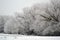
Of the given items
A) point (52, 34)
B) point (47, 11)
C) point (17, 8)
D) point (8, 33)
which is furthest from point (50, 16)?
point (8, 33)

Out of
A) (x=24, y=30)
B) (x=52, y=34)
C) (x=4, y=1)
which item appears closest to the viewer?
(x=52, y=34)

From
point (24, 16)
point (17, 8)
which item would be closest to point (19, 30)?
point (24, 16)

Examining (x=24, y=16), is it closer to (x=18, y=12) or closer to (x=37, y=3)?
(x=18, y=12)

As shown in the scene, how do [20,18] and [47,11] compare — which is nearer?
[47,11]

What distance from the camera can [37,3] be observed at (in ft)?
15.6

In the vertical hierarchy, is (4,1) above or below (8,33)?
above

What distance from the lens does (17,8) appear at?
506cm

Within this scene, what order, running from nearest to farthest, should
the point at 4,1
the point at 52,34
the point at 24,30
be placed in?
the point at 52,34
the point at 24,30
the point at 4,1

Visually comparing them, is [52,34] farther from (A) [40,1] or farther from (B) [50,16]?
(A) [40,1]

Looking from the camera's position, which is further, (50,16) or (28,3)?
(28,3)

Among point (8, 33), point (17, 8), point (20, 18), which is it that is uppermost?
point (17, 8)

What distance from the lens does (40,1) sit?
187 inches

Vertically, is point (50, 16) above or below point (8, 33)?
above

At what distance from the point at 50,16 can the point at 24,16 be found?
94 cm
